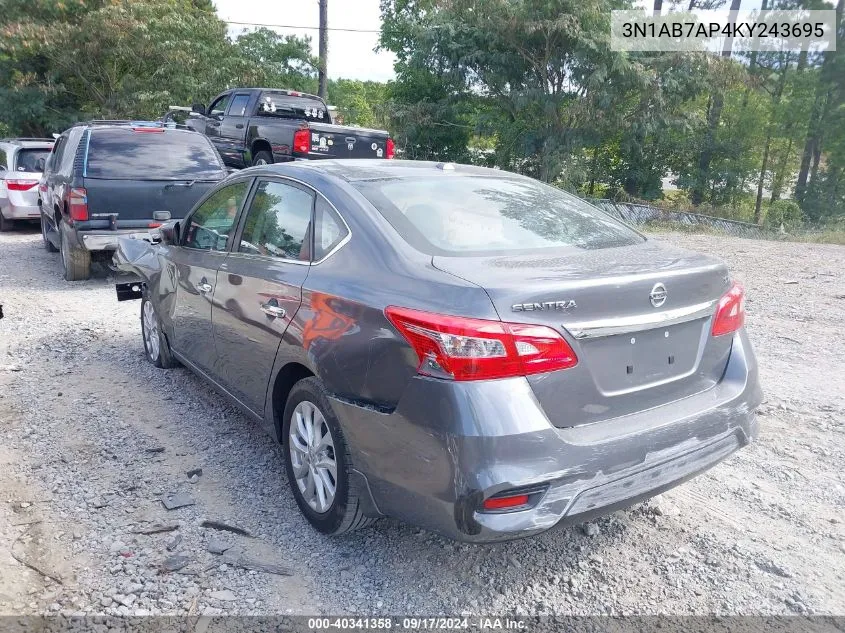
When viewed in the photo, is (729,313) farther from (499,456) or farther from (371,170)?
(371,170)

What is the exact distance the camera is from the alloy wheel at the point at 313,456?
10.2 feet

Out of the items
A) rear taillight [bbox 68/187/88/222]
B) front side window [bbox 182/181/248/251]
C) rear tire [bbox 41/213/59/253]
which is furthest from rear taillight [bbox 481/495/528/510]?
rear tire [bbox 41/213/59/253]

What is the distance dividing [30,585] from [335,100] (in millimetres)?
41288

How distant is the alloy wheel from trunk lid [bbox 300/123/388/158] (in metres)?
9.42

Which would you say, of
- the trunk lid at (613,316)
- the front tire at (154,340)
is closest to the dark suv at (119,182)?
the front tire at (154,340)

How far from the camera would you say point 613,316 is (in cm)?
261

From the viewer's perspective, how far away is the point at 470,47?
1895 cm

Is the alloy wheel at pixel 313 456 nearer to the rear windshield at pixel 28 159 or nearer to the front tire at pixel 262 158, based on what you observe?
the front tire at pixel 262 158

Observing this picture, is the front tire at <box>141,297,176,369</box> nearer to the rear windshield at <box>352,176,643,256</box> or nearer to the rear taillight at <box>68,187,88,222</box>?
the rear windshield at <box>352,176,643,256</box>

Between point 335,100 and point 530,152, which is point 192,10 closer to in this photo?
point 530,152

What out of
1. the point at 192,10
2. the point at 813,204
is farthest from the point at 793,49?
the point at 192,10

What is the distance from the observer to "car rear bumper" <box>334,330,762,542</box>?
2.41 meters

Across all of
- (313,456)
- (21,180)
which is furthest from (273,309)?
(21,180)

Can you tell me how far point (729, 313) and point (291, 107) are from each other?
12.1m
